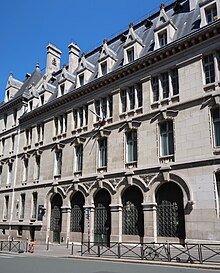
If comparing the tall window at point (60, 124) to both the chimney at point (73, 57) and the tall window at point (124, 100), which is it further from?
the tall window at point (124, 100)

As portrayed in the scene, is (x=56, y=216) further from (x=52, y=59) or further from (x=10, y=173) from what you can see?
(x=52, y=59)

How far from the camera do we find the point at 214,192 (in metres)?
16.8

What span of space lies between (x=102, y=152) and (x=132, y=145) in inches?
126

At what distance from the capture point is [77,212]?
991 inches

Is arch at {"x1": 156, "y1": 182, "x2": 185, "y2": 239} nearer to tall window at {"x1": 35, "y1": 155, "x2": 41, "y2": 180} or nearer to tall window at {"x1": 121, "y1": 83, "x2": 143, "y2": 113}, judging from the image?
tall window at {"x1": 121, "y1": 83, "x2": 143, "y2": 113}

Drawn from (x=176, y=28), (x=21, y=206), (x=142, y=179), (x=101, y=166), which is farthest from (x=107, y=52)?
(x=21, y=206)

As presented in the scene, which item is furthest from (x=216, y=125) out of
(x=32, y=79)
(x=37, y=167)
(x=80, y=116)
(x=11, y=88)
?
(x=11, y=88)

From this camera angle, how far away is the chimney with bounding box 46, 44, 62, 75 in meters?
38.2

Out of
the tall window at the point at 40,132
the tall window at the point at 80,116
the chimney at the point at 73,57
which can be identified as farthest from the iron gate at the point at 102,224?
the chimney at the point at 73,57

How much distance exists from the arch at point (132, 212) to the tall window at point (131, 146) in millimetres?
2151

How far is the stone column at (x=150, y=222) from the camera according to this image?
62.7ft

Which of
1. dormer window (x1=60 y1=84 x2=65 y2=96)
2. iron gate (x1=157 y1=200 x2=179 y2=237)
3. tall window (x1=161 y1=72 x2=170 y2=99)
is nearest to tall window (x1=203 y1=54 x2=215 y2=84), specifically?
tall window (x1=161 y1=72 x2=170 y2=99)

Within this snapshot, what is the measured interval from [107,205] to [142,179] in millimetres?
4173

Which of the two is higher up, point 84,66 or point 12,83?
point 12,83
